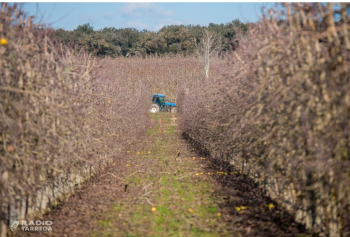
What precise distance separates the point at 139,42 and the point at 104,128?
189 ft

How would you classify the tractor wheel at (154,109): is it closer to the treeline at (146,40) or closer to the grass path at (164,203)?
the grass path at (164,203)

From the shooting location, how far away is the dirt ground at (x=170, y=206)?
19.1 feet

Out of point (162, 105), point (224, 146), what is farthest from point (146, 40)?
point (224, 146)

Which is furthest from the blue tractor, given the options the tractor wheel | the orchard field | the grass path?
the orchard field

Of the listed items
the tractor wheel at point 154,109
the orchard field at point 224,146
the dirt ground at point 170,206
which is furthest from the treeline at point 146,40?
the orchard field at point 224,146

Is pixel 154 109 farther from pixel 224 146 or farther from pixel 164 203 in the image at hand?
pixel 164 203

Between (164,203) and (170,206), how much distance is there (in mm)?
245

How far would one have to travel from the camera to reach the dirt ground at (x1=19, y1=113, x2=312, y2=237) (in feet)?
19.1

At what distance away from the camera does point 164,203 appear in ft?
24.0

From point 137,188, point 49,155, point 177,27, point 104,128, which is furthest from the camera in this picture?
point 177,27

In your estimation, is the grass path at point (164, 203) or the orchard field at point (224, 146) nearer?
the orchard field at point (224, 146)

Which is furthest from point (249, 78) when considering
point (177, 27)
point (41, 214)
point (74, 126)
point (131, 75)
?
point (177, 27)

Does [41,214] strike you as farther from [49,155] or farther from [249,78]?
[249,78]

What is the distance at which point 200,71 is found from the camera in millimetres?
47250
